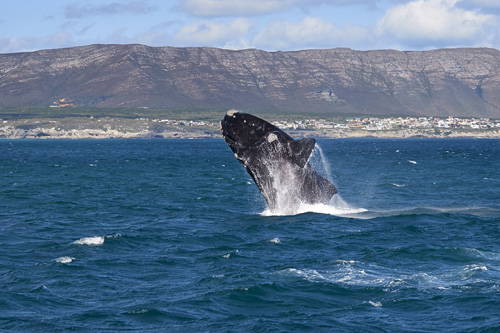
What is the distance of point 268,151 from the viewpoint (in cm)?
3012

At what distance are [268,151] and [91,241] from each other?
8594mm

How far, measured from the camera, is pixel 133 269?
971 inches

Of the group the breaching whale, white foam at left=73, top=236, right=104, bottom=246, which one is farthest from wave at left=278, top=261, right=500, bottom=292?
white foam at left=73, top=236, right=104, bottom=246

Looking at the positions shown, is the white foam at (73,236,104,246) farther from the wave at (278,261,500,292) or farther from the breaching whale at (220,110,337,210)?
the wave at (278,261,500,292)

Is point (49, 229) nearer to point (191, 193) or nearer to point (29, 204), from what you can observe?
point (29, 204)

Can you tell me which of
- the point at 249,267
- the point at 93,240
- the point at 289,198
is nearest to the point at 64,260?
the point at 93,240

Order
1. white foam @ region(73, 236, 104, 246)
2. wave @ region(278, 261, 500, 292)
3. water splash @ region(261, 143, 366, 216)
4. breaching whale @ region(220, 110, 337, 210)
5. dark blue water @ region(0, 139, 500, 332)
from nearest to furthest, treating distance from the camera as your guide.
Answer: dark blue water @ region(0, 139, 500, 332) → wave @ region(278, 261, 500, 292) → white foam @ region(73, 236, 104, 246) → breaching whale @ region(220, 110, 337, 210) → water splash @ region(261, 143, 366, 216)

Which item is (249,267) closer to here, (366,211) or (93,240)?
(93,240)

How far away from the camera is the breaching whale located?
2958 cm

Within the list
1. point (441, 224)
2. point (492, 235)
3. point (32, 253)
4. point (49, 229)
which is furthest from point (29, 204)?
point (492, 235)

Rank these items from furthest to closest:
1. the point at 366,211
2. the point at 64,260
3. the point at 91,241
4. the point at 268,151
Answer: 1. the point at 366,211
2. the point at 268,151
3. the point at 91,241
4. the point at 64,260

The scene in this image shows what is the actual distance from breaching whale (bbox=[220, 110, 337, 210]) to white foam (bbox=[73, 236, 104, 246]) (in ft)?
22.8

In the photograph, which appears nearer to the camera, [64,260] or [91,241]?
[64,260]

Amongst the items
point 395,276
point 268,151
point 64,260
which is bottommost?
point 395,276
